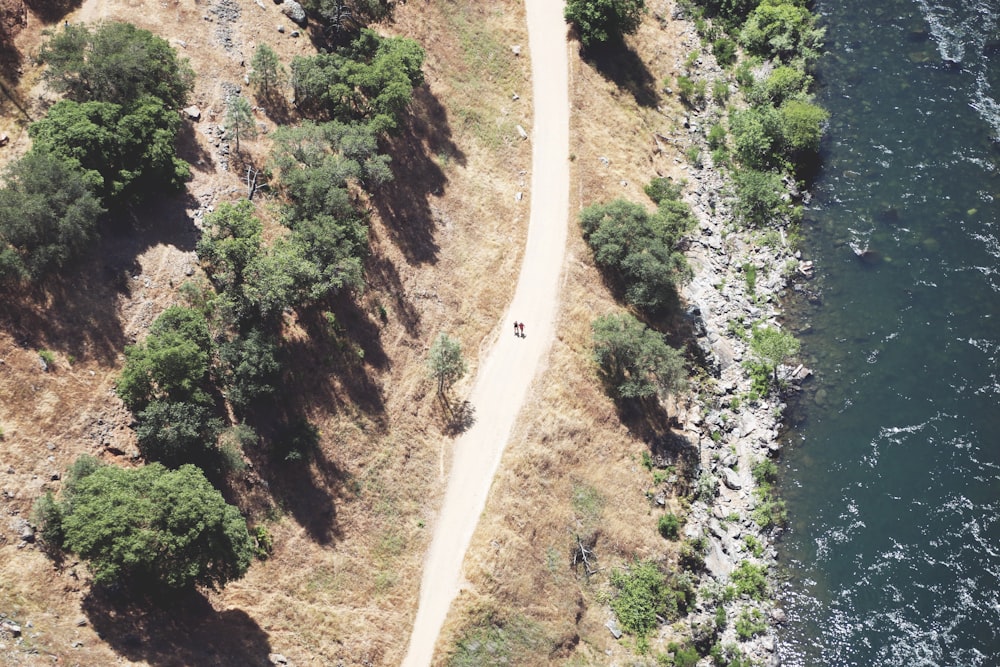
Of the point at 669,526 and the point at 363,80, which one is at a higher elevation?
the point at 363,80

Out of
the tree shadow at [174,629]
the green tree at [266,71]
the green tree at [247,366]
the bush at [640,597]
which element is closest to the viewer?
the tree shadow at [174,629]

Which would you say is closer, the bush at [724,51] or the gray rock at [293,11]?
the gray rock at [293,11]

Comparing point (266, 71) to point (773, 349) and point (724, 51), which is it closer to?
point (724, 51)

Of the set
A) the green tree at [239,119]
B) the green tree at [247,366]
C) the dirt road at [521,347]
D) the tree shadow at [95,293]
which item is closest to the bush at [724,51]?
the dirt road at [521,347]

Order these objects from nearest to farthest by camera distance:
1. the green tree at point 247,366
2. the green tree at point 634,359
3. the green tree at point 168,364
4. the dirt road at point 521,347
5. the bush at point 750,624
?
the green tree at point 168,364 → the green tree at point 247,366 → the dirt road at point 521,347 → the bush at point 750,624 → the green tree at point 634,359

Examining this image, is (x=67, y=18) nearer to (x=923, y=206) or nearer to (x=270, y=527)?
(x=270, y=527)

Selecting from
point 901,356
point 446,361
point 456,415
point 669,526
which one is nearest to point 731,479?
point 669,526

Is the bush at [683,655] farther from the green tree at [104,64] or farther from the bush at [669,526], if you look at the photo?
the green tree at [104,64]

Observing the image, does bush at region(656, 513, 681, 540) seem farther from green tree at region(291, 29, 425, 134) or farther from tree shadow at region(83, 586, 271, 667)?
green tree at region(291, 29, 425, 134)
